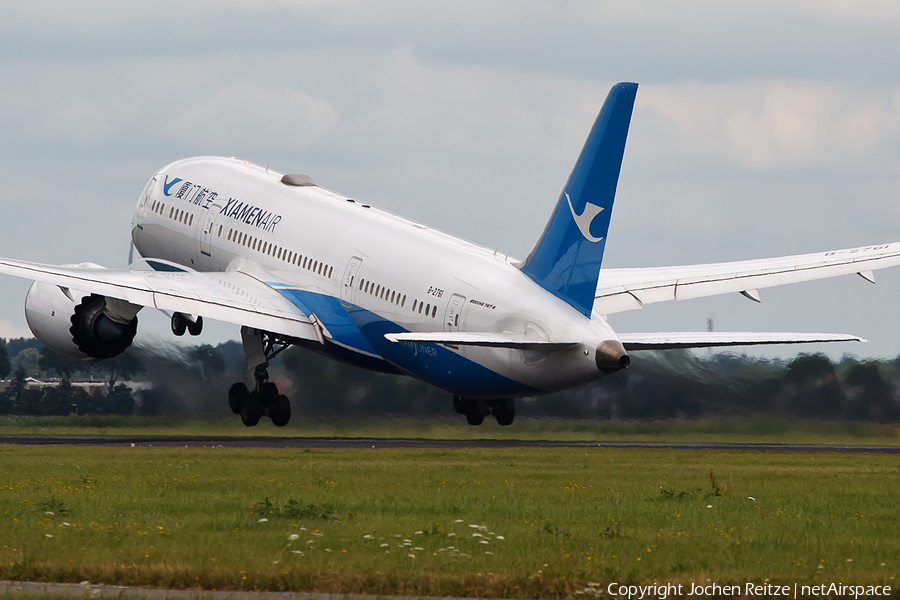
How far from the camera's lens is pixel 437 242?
131ft

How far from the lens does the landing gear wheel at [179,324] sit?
47.8 metres

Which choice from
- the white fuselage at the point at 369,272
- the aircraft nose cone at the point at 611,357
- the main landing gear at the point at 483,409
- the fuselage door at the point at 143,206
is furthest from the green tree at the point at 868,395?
the fuselage door at the point at 143,206

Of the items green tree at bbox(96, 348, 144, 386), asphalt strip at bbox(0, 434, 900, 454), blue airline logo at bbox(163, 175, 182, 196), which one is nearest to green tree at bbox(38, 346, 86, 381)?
green tree at bbox(96, 348, 144, 386)

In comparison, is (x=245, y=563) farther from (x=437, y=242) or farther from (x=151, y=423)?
(x=151, y=423)

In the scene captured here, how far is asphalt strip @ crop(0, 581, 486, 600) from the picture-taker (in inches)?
554

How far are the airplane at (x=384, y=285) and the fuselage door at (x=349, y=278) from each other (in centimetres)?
5

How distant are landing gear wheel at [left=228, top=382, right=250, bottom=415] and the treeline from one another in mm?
1138

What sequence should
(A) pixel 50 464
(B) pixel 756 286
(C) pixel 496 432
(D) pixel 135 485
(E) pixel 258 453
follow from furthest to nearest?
(C) pixel 496 432 < (B) pixel 756 286 < (E) pixel 258 453 < (A) pixel 50 464 < (D) pixel 135 485

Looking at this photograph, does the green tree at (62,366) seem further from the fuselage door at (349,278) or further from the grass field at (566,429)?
the fuselage door at (349,278)

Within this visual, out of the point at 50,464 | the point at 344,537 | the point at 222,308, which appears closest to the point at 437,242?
the point at 222,308

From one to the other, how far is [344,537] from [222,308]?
80.7ft

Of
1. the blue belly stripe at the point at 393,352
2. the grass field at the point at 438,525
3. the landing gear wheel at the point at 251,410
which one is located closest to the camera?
the grass field at the point at 438,525

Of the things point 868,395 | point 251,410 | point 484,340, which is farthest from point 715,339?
point 251,410

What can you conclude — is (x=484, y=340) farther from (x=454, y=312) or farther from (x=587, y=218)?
(x=454, y=312)
